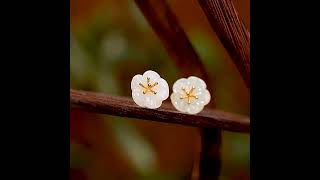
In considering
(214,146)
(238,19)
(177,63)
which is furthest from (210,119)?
(238,19)

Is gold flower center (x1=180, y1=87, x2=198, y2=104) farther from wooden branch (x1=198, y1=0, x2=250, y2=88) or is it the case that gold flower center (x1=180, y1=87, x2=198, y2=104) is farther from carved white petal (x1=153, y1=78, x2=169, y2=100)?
wooden branch (x1=198, y1=0, x2=250, y2=88)

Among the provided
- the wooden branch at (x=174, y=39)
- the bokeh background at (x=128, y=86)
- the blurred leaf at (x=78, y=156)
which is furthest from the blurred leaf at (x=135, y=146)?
the wooden branch at (x=174, y=39)

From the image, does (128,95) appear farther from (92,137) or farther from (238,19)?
(238,19)

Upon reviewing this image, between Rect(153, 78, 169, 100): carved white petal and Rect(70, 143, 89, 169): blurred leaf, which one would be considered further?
Rect(70, 143, 89, 169): blurred leaf

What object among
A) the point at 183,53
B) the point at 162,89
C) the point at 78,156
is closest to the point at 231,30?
the point at 183,53

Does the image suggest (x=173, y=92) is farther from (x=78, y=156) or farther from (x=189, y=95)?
(x=78, y=156)

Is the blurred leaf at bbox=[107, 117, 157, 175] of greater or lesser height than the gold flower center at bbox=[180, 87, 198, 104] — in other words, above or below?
below

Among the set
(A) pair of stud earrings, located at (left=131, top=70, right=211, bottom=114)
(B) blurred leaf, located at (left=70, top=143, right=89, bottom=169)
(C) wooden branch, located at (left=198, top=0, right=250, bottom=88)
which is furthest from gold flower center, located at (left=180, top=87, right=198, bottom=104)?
(B) blurred leaf, located at (left=70, top=143, right=89, bottom=169)
